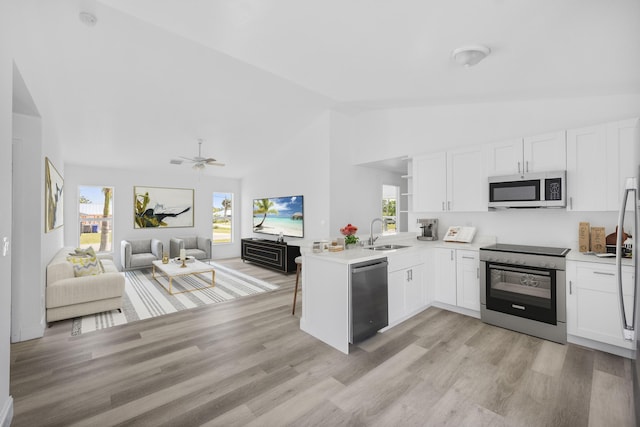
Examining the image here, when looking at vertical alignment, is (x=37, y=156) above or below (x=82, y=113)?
below

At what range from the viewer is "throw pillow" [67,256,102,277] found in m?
3.75

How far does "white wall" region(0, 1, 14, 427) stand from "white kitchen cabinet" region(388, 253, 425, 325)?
2.99 meters

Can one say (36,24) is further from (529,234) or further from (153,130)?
(529,234)

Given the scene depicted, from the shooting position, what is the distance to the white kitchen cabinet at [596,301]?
247cm

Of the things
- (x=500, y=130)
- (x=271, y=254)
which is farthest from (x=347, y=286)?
(x=271, y=254)

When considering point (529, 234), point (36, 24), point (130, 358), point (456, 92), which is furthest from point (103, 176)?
point (529, 234)

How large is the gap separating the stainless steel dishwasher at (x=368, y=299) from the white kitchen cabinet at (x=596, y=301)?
173 centimetres

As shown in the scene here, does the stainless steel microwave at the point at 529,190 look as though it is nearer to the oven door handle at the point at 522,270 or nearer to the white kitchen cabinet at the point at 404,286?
the oven door handle at the point at 522,270

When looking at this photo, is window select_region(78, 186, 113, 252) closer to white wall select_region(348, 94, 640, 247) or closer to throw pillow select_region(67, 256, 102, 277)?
throw pillow select_region(67, 256, 102, 277)

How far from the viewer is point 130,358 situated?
2.58 meters

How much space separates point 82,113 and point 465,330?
5766mm

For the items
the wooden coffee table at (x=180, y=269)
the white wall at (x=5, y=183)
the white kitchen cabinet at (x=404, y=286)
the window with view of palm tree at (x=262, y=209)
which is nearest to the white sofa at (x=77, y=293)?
the wooden coffee table at (x=180, y=269)

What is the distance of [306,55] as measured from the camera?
9.25ft

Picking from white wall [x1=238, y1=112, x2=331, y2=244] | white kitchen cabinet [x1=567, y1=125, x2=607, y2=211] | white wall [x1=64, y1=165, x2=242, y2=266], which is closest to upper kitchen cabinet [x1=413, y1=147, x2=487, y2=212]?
white kitchen cabinet [x1=567, y1=125, x2=607, y2=211]
